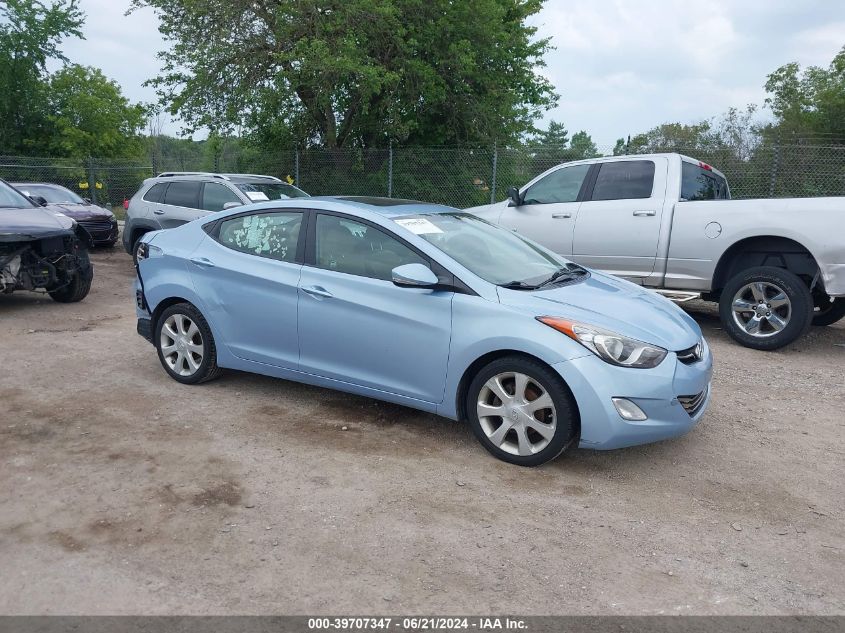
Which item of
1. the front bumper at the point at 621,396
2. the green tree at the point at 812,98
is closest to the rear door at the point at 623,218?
the front bumper at the point at 621,396

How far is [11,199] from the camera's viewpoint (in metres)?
9.16

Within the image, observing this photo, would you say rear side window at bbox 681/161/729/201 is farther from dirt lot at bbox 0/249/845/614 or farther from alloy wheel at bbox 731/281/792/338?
dirt lot at bbox 0/249/845/614

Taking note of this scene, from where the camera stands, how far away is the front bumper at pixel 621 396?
3920 mm

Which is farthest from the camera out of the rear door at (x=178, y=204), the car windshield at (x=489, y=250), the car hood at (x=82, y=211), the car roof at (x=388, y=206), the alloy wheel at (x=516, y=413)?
the car hood at (x=82, y=211)

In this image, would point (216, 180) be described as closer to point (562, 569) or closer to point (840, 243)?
point (840, 243)

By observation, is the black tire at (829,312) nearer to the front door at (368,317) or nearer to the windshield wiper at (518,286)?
the windshield wiper at (518,286)

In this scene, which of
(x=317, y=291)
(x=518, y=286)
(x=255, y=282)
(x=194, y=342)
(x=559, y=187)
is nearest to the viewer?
(x=518, y=286)

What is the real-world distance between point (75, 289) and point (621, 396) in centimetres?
762

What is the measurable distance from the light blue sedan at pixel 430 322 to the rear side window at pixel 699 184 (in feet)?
10.8

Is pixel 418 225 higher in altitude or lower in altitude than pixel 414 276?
higher

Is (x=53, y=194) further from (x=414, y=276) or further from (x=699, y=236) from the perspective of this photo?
(x=414, y=276)

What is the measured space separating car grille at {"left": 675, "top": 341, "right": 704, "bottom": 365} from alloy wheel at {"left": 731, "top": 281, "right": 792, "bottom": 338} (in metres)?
3.01

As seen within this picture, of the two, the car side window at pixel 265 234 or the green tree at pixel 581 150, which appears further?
the green tree at pixel 581 150

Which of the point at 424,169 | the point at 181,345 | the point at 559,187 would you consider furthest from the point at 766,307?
the point at 424,169
